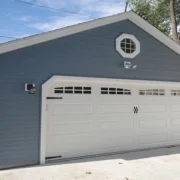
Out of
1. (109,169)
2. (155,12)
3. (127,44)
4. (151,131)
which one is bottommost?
(109,169)

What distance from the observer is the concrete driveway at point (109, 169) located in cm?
640

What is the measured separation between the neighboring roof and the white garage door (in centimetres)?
128

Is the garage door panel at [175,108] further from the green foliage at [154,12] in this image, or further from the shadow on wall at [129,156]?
the green foliage at [154,12]

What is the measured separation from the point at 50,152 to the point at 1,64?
8.88ft

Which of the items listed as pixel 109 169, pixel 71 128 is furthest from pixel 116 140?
pixel 109 169

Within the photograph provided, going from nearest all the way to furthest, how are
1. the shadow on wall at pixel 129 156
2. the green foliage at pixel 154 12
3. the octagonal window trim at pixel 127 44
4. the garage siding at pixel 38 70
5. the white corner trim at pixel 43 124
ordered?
the garage siding at pixel 38 70 → the white corner trim at pixel 43 124 → the shadow on wall at pixel 129 156 → the octagonal window trim at pixel 127 44 → the green foliage at pixel 154 12

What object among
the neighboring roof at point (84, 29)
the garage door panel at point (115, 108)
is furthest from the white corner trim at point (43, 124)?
the garage door panel at point (115, 108)

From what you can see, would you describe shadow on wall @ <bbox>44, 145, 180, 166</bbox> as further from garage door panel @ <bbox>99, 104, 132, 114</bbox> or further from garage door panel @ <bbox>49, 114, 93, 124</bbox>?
garage door panel @ <bbox>99, 104, 132, 114</bbox>

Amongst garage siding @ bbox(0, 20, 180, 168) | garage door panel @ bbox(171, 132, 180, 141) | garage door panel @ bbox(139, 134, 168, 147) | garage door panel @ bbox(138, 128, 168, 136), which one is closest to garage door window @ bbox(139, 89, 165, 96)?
garage siding @ bbox(0, 20, 180, 168)

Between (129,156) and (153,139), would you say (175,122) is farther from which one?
(129,156)

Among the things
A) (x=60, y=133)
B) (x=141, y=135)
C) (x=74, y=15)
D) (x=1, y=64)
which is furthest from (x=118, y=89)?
(x=74, y=15)

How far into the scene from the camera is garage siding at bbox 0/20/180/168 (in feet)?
23.1

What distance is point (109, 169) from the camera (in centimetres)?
699

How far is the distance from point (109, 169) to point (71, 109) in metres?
2.10
